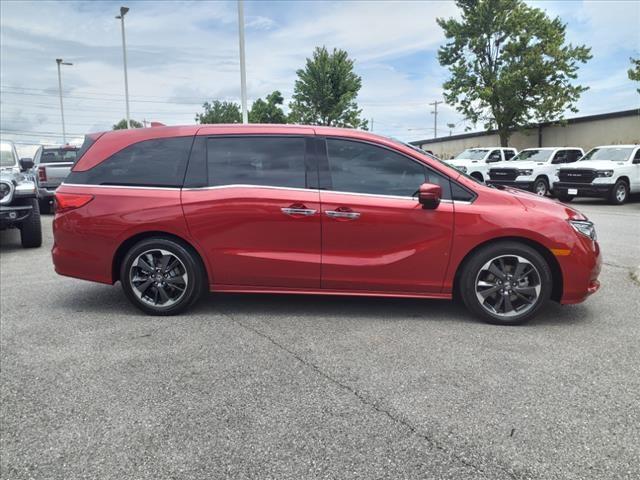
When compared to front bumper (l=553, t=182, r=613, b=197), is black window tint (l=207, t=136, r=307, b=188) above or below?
above

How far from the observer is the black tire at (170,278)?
464cm

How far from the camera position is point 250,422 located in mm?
2857

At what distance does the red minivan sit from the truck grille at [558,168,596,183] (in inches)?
549

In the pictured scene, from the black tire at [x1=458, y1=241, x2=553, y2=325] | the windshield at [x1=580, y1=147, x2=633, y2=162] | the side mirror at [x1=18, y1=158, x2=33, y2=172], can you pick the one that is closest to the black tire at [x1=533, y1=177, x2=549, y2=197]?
the windshield at [x1=580, y1=147, x2=633, y2=162]

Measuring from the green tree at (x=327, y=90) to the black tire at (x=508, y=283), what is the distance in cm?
2169

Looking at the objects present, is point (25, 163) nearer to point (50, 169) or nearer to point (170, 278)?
point (50, 169)

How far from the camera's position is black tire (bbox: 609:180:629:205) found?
16.8 meters

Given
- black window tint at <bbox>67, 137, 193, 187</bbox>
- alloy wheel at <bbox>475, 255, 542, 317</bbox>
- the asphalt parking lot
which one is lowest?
the asphalt parking lot

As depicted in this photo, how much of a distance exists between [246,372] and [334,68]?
23.8 metres

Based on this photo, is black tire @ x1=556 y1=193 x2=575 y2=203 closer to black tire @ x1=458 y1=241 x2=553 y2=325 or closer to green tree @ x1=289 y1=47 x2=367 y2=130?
green tree @ x1=289 y1=47 x2=367 y2=130

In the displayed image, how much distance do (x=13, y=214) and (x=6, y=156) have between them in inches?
97.0

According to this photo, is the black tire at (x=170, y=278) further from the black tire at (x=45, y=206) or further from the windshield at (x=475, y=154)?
the windshield at (x=475, y=154)

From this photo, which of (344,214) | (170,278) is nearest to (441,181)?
(344,214)

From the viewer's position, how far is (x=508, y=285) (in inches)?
175
